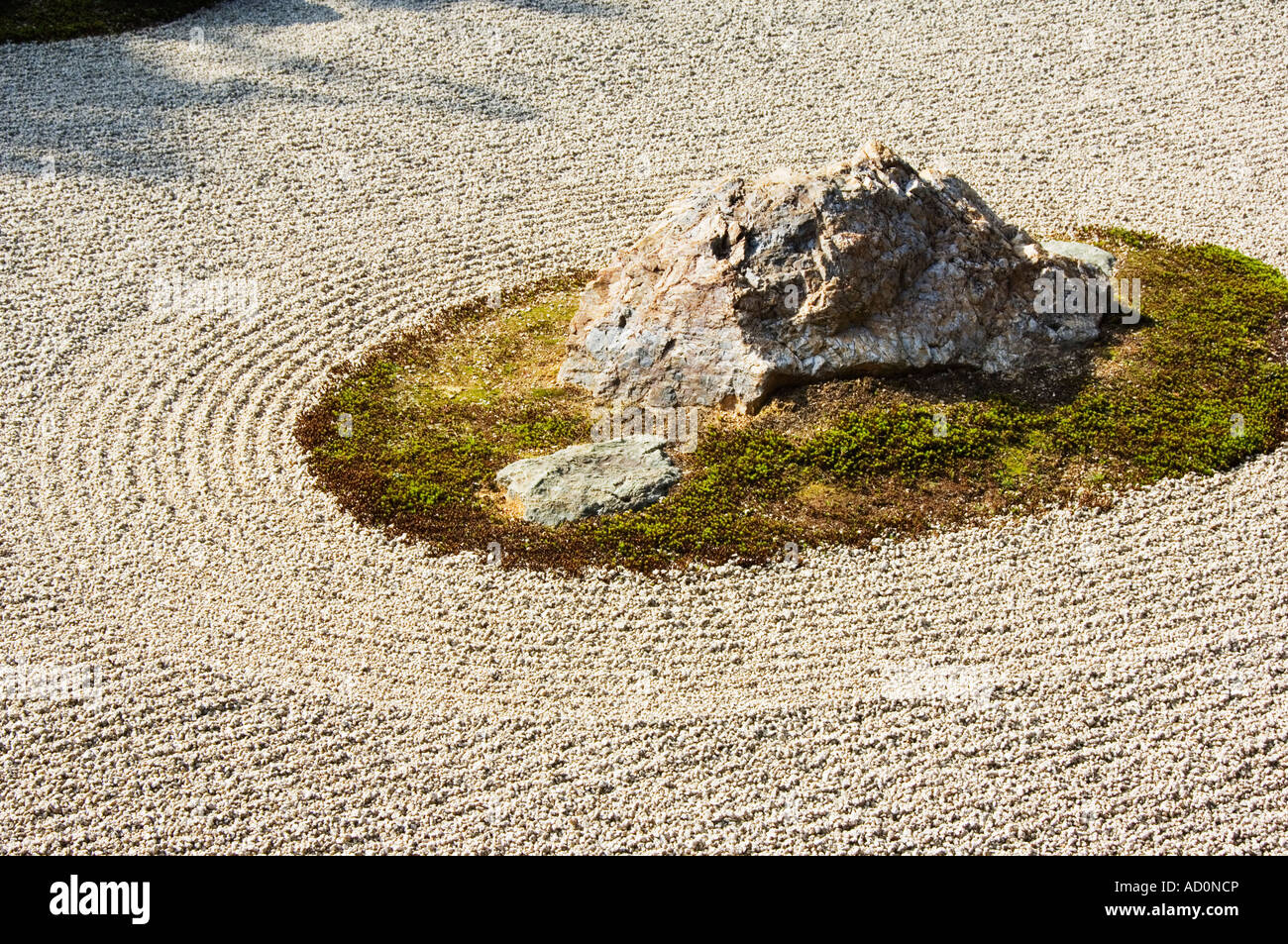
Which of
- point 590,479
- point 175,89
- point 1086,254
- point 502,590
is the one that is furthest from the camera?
point 175,89

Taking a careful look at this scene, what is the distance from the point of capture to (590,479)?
12.0m

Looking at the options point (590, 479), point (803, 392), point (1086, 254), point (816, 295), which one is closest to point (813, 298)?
point (816, 295)

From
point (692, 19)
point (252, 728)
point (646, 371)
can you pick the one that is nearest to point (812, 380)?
point (646, 371)

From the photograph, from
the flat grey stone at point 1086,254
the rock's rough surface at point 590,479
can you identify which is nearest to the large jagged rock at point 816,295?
the rock's rough surface at point 590,479

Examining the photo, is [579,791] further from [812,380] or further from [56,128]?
[56,128]

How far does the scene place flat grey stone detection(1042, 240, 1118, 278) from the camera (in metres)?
15.1

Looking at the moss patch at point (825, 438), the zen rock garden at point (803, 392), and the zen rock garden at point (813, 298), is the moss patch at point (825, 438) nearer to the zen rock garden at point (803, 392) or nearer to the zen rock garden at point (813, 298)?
the zen rock garden at point (803, 392)

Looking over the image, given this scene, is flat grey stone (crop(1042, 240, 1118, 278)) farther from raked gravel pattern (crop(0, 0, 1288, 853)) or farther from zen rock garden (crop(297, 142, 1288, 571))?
raked gravel pattern (crop(0, 0, 1288, 853))

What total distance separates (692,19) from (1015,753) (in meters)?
16.1

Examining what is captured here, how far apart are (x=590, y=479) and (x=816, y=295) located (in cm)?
320

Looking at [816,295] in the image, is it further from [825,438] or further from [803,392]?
[825,438]

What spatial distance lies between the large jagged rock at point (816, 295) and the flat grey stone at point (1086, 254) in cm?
138

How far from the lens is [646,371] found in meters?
13.3

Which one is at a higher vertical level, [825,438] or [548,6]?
[548,6]
